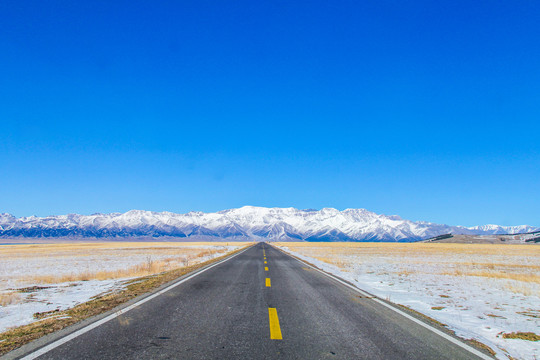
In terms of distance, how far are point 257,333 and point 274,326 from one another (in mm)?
600

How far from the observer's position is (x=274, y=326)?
652 centimetres

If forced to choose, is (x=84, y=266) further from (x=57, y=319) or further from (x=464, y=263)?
(x=464, y=263)

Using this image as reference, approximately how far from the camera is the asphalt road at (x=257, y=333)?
4.96 m

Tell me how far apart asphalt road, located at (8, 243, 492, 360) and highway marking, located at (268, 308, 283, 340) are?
2 centimetres

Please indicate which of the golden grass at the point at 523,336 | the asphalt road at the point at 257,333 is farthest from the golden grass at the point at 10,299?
the golden grass at the point at 523,336

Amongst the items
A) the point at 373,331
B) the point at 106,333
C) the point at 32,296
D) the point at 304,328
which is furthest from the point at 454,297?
the point at 32,296

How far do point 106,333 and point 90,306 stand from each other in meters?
3.23

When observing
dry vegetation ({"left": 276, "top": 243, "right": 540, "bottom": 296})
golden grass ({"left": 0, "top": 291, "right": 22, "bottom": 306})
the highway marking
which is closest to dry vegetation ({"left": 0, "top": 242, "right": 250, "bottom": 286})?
golden grass ({"left": 0, "top": 291, "right": 22, "bottom": 306})

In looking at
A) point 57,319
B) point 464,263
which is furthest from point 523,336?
point 464,263

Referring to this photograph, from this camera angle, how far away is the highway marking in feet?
19.1

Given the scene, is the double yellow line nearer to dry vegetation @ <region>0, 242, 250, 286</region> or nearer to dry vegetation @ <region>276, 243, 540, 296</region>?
dry vegetation @ <region>276, 243, 540, 296</region>

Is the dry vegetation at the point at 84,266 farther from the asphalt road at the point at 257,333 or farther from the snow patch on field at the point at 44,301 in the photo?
the asphalt road at the point at 257,333

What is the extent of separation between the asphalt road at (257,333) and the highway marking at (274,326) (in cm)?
2

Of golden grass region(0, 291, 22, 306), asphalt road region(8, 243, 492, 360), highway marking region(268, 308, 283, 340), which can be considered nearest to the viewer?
asphalt road region(8, 243, 492, 360)
